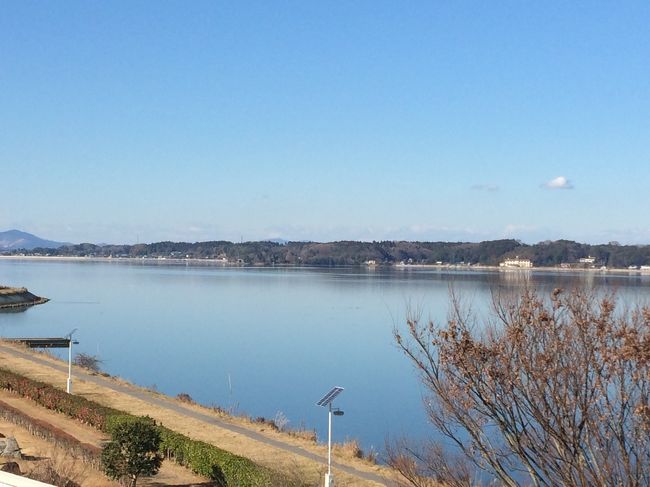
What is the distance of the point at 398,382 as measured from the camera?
35812 mm

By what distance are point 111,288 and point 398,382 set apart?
83.4 meters

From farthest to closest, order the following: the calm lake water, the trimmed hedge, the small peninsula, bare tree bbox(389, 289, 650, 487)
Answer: the small peninsula
the calm lake water
the trimmed hedge
bare tree bbox(389, 289, 650, 487)

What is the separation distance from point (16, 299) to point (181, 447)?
71676mm

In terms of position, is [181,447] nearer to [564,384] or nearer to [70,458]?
[70,458]

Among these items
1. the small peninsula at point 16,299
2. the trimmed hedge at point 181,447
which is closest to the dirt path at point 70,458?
the trimmed hedge at point 181,447

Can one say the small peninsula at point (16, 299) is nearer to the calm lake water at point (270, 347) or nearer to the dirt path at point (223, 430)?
the calm lake water at point (270, 347)

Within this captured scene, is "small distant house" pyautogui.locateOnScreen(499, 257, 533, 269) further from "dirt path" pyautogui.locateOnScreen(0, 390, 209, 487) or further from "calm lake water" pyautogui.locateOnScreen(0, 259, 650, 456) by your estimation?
"dirt path" pyautogui.locateOnScreen(0, 390, 209, 487)

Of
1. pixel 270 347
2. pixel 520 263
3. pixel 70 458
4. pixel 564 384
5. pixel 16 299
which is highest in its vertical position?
pixel 520 263

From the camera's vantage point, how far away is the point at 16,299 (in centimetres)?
8325

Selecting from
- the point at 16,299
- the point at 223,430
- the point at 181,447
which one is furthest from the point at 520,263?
the point at 16,299

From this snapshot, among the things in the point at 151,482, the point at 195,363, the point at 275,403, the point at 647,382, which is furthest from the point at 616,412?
the point at 195,363

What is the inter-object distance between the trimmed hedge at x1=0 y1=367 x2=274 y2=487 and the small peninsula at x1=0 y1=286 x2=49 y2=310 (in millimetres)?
58039

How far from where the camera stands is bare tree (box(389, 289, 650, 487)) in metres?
9.52

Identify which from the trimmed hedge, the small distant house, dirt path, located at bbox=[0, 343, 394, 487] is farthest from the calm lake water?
the trimmed hedge
